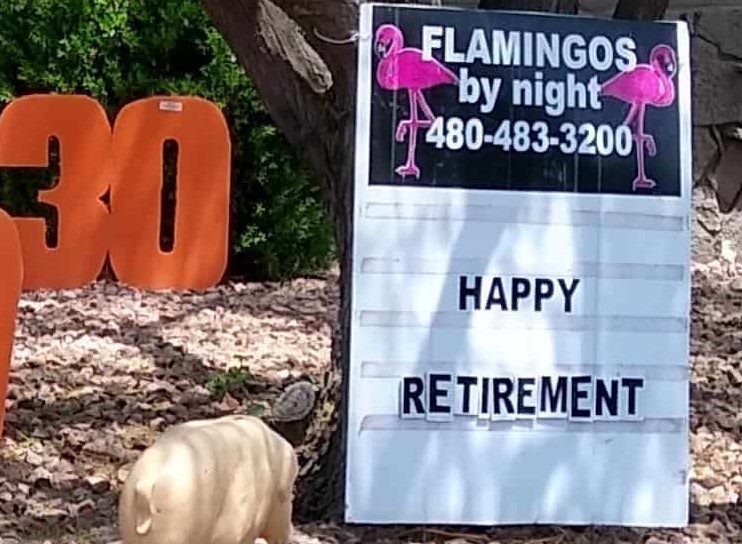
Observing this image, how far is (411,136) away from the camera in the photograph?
4.44 metres

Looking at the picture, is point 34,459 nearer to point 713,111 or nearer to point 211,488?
point 211,488

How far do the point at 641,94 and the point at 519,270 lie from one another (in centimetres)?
61

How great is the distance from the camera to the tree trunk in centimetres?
466

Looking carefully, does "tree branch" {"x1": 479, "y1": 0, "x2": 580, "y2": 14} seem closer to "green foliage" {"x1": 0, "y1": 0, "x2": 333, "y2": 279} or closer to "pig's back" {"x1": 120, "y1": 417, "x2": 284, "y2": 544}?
"pig's back" {"x1": 120, "y1": 417, "x2": 284, "y2": 544}

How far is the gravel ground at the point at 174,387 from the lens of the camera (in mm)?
4879

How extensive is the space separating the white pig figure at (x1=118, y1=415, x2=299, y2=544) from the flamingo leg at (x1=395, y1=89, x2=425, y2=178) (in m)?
0.88

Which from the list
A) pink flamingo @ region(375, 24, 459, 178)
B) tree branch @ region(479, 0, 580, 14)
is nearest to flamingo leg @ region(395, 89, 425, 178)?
pink flamingo @ region(375, 24, 459, 178)

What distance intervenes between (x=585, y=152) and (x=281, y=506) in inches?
53.0

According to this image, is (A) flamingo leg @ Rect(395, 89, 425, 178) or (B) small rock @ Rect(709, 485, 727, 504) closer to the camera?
(A) flamingo leg @ Rect(395, 89, 425, 178)

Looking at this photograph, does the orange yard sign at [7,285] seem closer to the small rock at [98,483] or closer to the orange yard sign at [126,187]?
the small rock at [98,483]

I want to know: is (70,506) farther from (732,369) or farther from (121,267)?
(121,267)

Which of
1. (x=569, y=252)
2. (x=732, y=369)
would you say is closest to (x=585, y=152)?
(x=569, y=252)

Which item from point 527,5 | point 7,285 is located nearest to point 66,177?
point 7,285

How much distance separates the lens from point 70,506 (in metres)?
5.14
